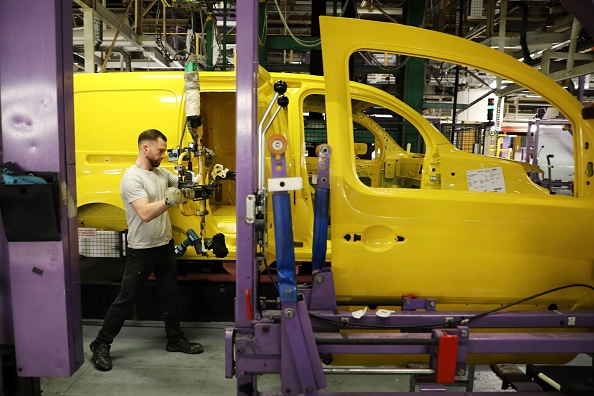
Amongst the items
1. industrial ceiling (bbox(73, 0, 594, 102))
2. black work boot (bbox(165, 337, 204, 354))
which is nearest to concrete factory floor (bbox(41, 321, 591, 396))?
black work boot (bbox(165, 337, 204, 354))

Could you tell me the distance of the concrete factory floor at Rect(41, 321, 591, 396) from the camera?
124 inches

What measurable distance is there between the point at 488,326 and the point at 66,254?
2253mm

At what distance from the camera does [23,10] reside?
191cm

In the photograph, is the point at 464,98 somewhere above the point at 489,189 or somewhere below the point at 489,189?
above

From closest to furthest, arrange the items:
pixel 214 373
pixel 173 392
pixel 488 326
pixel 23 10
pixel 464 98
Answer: pixel 23 10, pixel 488 326, pixel 173 392, pixel 214 373, pixel 464 98

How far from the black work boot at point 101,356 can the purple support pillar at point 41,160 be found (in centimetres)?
139

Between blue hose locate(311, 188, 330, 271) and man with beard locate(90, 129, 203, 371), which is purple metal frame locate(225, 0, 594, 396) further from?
man with beard locate(90, 129, 203, 371)

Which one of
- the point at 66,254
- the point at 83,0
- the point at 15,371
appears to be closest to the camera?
the point at 66,254

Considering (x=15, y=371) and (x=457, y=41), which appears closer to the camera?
(x=15, y=371)

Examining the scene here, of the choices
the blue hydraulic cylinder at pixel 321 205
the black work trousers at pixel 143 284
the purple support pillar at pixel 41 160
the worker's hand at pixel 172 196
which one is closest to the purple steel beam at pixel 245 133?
the blue hydraulic cylinder at pixel 321 205

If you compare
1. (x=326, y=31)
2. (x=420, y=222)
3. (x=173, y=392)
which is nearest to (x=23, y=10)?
(x=326, y=31)

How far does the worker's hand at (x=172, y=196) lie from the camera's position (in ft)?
10.1

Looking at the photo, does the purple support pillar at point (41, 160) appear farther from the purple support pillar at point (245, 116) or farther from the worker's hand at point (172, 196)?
the worker's hand at point (172, 196)

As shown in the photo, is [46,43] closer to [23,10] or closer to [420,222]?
[23,10]
